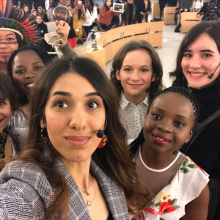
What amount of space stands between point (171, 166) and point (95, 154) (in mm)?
373

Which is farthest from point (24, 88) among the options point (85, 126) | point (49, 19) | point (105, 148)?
point (49, 19)

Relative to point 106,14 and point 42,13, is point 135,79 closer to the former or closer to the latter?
point 42,13

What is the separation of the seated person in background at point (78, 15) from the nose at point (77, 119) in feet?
17.3

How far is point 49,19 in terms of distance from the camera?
20.1ft

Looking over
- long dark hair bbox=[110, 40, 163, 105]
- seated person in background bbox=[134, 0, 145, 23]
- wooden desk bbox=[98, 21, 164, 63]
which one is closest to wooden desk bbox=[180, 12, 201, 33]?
seated person in background bbox=[134, 0, 145, 23]

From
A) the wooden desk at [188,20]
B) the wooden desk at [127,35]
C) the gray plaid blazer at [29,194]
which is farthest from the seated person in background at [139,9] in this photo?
the gray plaid blazer at [29,194]

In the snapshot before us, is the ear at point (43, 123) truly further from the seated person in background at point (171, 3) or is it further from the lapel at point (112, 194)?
the seated person in background at point (171, 3)

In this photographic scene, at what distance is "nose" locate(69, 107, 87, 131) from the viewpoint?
832mm

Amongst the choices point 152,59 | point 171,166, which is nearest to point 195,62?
point 152,59

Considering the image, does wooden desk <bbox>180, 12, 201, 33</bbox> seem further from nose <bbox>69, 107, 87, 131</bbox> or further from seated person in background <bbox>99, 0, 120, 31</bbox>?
nose <bbox>69, 107, 87, 131</bbox>

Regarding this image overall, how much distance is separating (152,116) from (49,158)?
562 mm

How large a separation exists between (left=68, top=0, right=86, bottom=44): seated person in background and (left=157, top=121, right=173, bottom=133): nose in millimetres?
5048

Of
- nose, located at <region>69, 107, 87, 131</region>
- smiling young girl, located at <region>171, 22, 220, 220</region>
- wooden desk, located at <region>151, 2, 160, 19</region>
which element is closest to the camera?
nose, located at <region>69, 107, 87, 131</region>

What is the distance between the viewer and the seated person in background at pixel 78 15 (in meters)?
5.91
